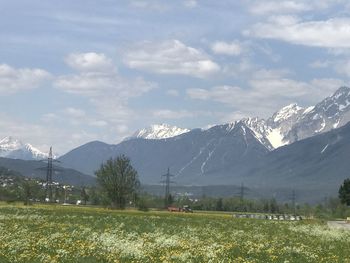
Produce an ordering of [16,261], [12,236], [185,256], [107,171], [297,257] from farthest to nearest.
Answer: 1. [107,171]
2. [12,236]
3. [297,257]
4. [185,256]
5. [16,261]

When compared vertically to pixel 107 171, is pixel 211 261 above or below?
below

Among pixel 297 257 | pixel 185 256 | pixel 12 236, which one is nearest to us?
pixel 185 256

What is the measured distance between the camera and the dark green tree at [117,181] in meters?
129

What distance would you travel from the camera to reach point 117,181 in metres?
129

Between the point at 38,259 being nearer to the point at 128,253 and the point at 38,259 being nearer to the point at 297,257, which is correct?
the point at 128,253

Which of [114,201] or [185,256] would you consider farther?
[114,201]

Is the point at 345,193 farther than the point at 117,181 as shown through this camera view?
Yes

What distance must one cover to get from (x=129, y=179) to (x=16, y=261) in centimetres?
10780

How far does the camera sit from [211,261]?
22.5 meters

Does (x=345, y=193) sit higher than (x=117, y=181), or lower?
lower

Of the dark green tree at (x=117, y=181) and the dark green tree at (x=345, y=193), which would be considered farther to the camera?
the dark green tree at (x=345, y=193)

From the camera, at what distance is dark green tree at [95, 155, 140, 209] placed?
12862 cm

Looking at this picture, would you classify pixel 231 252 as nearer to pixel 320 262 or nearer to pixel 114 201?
pixel 320 262

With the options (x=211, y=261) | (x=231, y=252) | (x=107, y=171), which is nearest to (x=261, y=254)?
(x=231, y=252)
